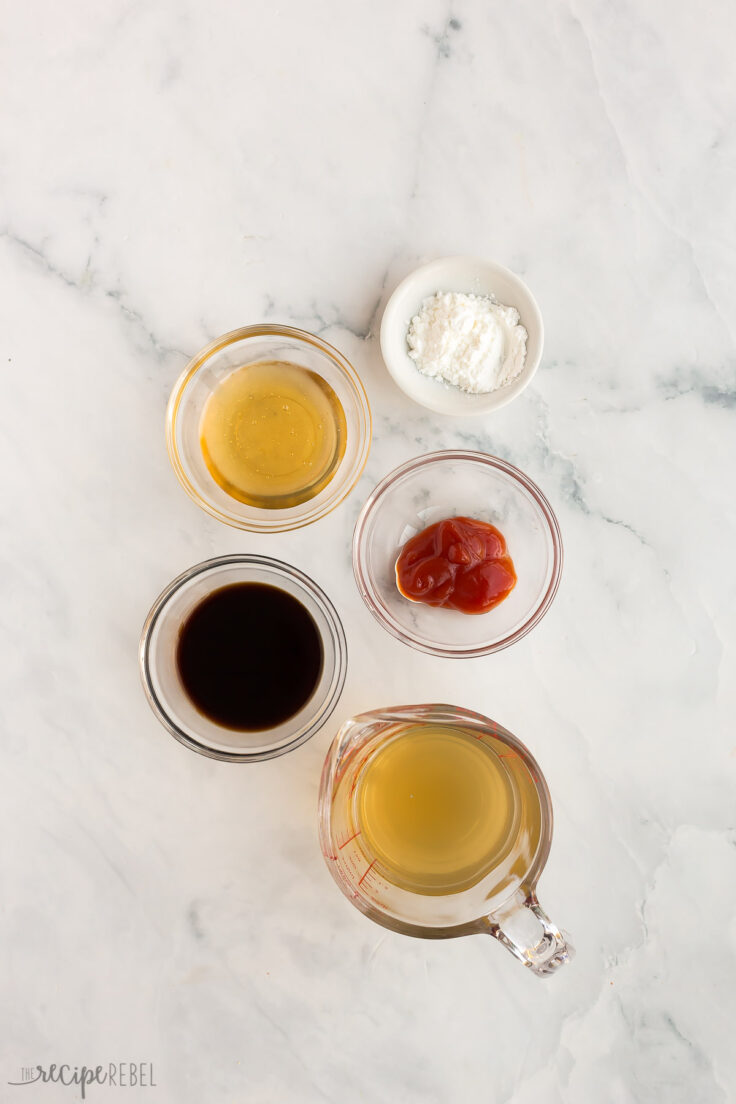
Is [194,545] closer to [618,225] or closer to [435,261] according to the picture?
[435,261]

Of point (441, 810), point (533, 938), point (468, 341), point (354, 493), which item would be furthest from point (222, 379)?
point (533, 938)

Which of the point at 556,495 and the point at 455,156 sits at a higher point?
the point at 455,156

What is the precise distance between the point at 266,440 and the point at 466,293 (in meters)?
0.46

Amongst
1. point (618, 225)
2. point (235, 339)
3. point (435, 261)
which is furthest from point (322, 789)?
point (618, 225)

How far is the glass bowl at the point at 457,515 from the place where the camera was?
4.64ft

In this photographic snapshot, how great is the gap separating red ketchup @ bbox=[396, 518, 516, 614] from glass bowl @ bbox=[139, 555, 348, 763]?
0.53 feet

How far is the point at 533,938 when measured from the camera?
4.06 feet

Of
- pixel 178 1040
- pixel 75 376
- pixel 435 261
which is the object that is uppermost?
pixel 435 261

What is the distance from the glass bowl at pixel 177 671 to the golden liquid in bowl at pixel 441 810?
15 centimetres

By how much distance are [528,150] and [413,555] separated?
813 millimetres

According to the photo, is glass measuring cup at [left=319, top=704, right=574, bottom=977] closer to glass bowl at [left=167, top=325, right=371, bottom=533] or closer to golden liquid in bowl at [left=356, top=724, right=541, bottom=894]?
golden liquid in bowl at [left=356, top=724, right=541, bottom=894]

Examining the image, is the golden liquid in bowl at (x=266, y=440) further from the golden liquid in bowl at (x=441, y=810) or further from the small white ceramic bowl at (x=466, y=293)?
the golden liquid in bowl at (x=441, y=810)

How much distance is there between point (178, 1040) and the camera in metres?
1.49

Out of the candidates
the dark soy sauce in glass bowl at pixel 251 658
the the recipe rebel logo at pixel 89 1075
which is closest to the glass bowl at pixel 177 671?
the dark soy sauce in glass bowl at pixel 251 658
